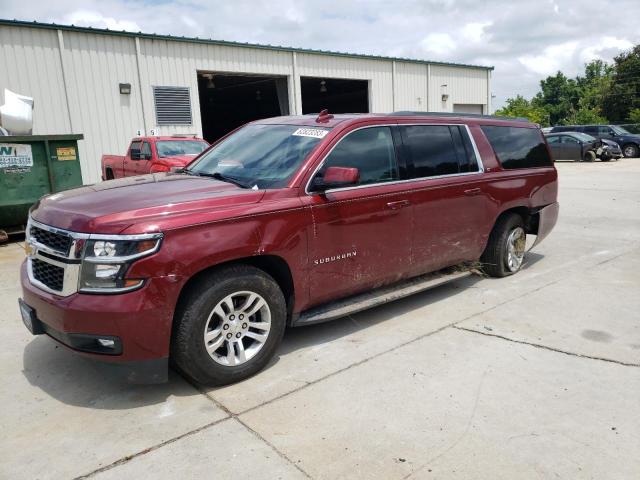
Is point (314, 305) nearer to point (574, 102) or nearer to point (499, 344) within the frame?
point (499, 344)

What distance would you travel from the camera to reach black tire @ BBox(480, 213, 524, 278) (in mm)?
5934

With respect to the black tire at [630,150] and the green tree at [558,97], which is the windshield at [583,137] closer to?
the black tire at [630,150]

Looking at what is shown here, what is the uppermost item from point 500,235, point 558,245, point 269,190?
point 269,190

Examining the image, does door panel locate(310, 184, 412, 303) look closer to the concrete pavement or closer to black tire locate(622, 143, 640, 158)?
the concrete pavement

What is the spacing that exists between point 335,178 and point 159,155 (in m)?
9.12

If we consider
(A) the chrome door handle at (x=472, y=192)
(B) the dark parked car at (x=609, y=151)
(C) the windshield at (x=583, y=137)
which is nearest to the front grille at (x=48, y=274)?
(A) the chrome door handle at (x=472, y=192)

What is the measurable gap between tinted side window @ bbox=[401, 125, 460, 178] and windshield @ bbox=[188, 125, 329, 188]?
0.96 m

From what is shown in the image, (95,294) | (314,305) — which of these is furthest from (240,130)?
(95,294)

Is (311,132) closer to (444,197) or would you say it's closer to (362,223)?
(362,223)

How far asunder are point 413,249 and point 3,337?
12.3ft

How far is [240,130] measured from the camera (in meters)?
5.12

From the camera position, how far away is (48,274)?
11.2ft

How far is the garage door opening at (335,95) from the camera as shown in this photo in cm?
2623

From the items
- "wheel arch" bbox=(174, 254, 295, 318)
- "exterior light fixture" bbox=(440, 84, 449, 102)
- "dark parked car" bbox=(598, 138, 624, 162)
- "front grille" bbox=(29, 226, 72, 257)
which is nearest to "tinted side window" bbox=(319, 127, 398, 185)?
A: "wheel arch" bbox=(174, 254, 295, 318)
